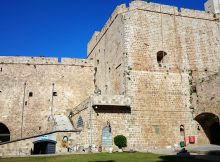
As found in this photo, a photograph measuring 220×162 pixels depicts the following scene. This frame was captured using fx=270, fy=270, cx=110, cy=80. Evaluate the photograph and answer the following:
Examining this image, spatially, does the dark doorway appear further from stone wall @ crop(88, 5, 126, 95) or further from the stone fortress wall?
stone wall @ crop(88, 5, 126, 95)

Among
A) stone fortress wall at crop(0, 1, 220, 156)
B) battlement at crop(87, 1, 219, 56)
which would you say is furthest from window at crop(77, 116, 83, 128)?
battlement at crop(87, 1, 219, 56)

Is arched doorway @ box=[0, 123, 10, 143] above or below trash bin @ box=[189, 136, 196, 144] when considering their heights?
above

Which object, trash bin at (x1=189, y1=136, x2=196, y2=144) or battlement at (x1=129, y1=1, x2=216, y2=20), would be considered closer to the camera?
trash bin at (x1=189, y1=136, x2=196, y2=144)

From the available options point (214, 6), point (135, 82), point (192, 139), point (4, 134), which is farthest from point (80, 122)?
point (214, 6)

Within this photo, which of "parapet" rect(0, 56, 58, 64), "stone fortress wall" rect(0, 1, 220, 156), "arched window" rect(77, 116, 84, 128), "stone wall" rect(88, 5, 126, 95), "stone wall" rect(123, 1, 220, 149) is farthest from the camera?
"parapet" rect(0, 56, 58, 64)

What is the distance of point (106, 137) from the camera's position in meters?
16.4

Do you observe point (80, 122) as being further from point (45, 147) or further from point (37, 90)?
point (37, 90)

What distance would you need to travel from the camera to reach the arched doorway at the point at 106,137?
16266 mm

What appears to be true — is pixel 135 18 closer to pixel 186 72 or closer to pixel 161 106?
pixel 186 72

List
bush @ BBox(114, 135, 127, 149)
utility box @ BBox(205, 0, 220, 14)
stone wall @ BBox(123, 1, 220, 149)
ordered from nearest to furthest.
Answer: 1. bush @ BBox(114, 135, 127, 149)
2. stone wall @ BBox(123, 1, 220, 149)
3. utility box @ BBox(205, 0, 220, 14)

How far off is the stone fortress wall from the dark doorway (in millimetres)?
2108

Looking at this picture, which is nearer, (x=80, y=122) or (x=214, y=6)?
(x=80, y=122)

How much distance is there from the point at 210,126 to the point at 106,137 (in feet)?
24.7

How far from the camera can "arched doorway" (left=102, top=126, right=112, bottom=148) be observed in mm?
16266
